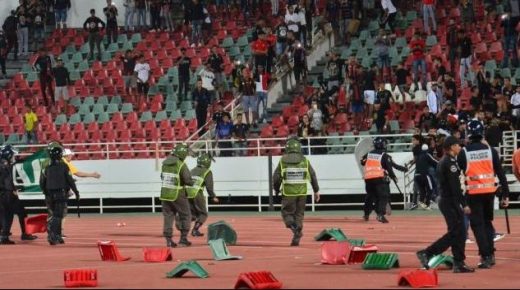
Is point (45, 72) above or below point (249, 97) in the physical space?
above

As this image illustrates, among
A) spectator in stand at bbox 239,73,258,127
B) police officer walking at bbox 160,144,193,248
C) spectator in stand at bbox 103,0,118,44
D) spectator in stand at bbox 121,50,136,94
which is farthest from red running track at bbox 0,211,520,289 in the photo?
spectator in stand at bbox 103,0,118,44

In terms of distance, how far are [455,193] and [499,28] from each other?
2205 centimetres

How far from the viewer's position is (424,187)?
1398 inches

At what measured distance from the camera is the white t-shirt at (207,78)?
4297 cm

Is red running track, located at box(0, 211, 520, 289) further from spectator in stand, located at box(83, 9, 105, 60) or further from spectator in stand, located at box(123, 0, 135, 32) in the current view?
spectator in stand, located at box(123, 0, 135, 32)

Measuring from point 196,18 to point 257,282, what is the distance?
99.2ft

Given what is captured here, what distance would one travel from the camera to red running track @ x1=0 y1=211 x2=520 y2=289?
59.9ft

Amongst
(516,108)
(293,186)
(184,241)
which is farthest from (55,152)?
(516,108)

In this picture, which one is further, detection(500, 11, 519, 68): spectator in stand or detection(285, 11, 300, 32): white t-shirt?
detection(285, 11, 300, 32): white t-shirt

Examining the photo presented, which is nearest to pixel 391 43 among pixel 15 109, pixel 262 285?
pixel 15 109

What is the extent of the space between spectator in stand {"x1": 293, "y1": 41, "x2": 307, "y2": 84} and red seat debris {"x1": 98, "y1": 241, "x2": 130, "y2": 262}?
64.5 feet

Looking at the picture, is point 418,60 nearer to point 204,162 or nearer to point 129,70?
point 129,70

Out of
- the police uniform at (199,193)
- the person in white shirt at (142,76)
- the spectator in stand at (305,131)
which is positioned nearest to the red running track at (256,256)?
the police uniform at (199,193)

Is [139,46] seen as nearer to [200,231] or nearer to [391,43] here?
[391,43]
